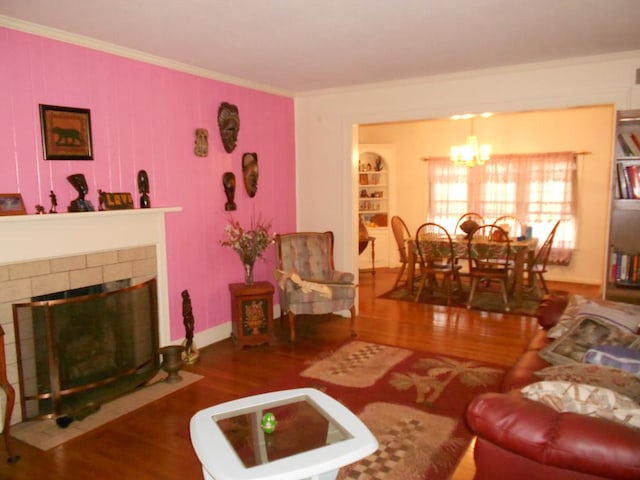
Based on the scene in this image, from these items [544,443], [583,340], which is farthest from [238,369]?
[544,443]

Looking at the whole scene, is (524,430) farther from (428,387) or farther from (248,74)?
(248,74)

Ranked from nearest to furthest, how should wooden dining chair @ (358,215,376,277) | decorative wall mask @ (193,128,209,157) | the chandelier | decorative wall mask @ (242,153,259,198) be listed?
decorative wall mask @ (193,128,209,157) < decorative wall mask @ (242,153,259,198) < the chandelier < wooden dining chair @ (358,215,376,277)

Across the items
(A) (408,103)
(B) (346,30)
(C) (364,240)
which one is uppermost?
(B) (346,30)

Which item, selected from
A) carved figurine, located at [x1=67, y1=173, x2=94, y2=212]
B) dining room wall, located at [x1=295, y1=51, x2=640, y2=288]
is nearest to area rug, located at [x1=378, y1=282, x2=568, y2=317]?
dining room wall, located at [x1=295, y1=51, x2=640, y2=288]

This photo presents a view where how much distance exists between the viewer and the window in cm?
674

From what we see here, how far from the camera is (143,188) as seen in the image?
143 inches

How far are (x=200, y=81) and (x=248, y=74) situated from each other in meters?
0.44

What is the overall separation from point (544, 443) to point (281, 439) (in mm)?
1017

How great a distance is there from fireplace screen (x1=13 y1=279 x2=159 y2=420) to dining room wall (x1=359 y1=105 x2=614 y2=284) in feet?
13.1

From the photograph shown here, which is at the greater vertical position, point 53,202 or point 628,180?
point 628,180

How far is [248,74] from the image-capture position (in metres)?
4.31

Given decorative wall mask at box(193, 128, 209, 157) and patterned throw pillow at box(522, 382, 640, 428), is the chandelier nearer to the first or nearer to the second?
decorative wall mask at box(193, 128, 209, 157)

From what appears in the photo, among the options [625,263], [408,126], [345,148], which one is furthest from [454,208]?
[625,263]

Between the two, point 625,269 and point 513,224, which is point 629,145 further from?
point 513,224
